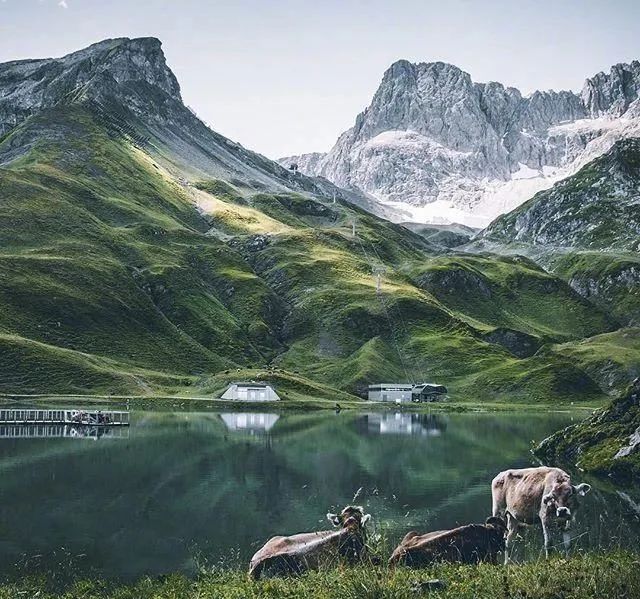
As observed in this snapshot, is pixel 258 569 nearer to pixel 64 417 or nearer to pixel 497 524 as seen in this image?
pixel 497 524

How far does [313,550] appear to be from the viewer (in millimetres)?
30172

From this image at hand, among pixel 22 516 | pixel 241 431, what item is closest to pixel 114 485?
pixel 22 516

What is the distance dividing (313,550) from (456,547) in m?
6.19

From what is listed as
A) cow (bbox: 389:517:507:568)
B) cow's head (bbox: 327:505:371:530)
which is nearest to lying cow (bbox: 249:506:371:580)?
cow's head (bbox: 327:505:371:530)

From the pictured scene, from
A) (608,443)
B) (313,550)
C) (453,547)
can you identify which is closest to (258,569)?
(313,550)

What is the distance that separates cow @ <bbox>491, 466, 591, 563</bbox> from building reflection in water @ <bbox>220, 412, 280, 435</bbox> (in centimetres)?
8244

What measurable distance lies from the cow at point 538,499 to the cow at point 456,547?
2.47m

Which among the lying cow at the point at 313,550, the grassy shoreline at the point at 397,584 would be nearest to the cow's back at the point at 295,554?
the lying cow at the point at 313,550

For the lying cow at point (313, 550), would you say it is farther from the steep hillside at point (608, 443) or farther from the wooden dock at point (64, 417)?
the wooden dock at point (64, 417)

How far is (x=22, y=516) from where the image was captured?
155 ft

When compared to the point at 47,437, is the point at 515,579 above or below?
above

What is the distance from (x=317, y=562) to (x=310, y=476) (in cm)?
3940

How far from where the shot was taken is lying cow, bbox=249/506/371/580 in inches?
1153

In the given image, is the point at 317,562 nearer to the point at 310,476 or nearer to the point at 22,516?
the point at 22,516
